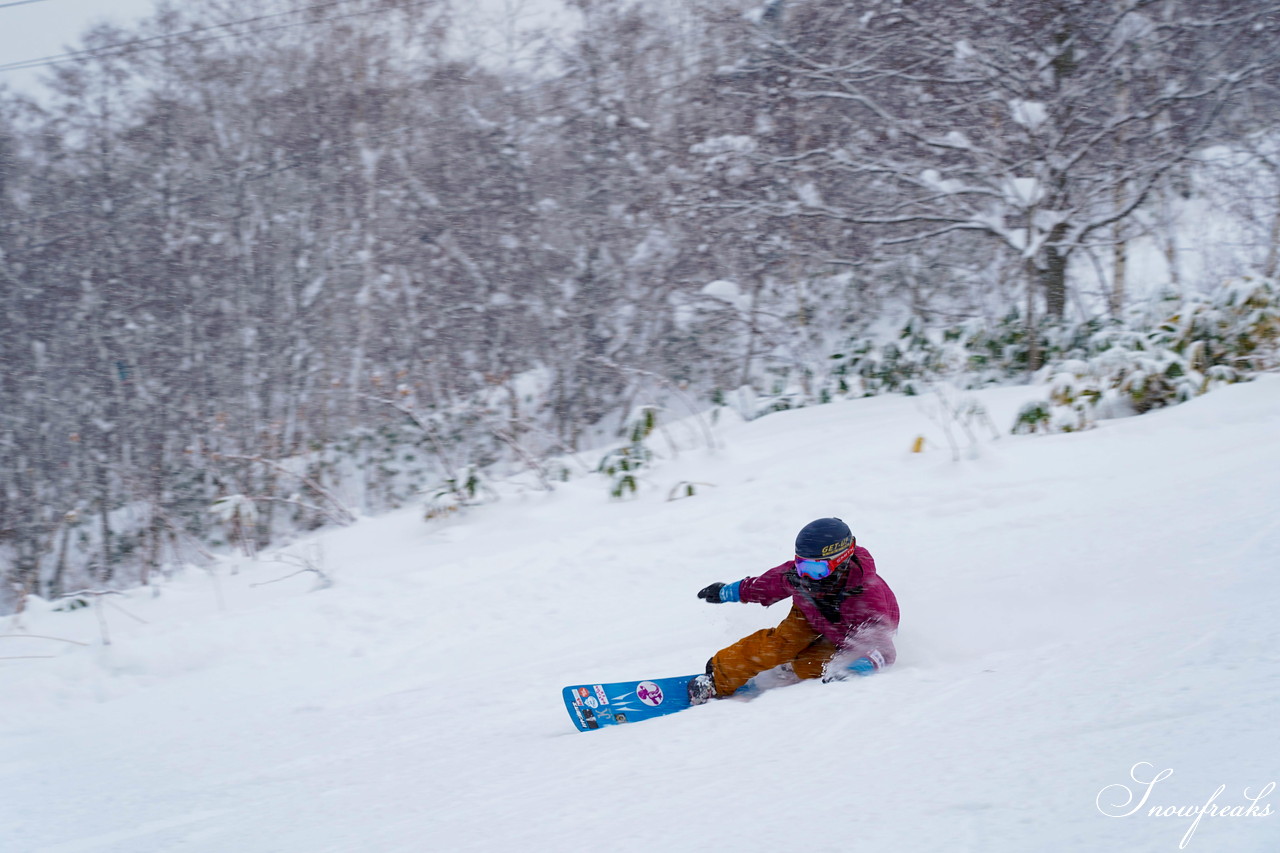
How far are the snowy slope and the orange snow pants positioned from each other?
0.36 metres

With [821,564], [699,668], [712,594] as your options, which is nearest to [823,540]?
[821,564]

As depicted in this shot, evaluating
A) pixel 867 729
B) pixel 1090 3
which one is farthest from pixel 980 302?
pixel 867 729

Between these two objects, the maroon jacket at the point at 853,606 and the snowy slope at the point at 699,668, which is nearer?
the snowy slope at the point at 699,668

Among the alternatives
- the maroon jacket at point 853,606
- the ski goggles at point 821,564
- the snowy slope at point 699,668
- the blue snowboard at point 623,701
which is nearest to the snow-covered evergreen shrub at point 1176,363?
the snowy slope at point 699,668

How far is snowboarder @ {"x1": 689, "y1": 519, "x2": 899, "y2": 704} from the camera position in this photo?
146 inches

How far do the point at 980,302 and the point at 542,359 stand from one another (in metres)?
6.13

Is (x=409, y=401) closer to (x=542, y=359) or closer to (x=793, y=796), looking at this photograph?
(x=542, y=359)

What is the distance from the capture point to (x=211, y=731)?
4191mm

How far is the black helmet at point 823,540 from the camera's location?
12.1 feet

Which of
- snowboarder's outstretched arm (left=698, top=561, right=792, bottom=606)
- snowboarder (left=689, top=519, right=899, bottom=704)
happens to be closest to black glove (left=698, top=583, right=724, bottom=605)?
snowboarder's outstretched arm (left=698, top=561, right=792, bottom=606)

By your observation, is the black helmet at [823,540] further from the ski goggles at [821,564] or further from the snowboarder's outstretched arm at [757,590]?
the snowboarder's outstretched arm at [757,590]

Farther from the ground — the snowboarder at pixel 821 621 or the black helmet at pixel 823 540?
the black helmet at pixel 823 540

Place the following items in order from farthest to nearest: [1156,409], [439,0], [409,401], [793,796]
→ [439,0], [409,401], [1156,409], [793,796]

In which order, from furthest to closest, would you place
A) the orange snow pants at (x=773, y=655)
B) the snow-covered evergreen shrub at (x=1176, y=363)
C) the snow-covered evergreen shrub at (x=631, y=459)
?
the snow-covered evergreen shrub at (x=631, y=459), the snow-covered evergreen shrub at (x=1176, y=363), the orange snow pants at (x=773, y=655)
